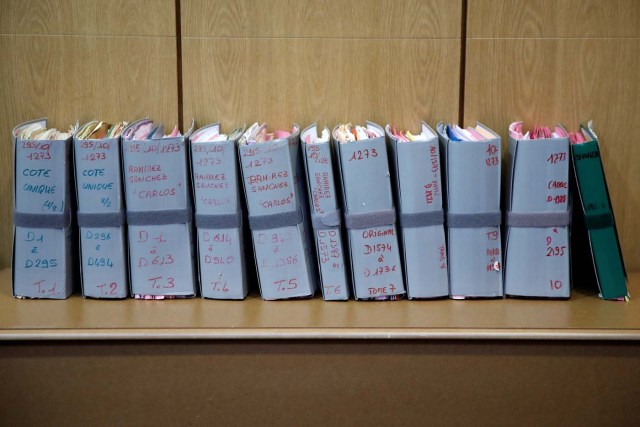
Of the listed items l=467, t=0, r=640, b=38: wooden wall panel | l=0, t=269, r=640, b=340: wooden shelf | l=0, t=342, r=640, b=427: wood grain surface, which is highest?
l=467, t=0, r=640, b=38: wooden wall panel

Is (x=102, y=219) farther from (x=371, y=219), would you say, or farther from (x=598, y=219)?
(x=598, y=219)

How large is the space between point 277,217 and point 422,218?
0.43m

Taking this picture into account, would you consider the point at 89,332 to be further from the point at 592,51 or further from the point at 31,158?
the point at 592,51

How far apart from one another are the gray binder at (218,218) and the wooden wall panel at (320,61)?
270 millimetres

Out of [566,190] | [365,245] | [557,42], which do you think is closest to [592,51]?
[557,42]

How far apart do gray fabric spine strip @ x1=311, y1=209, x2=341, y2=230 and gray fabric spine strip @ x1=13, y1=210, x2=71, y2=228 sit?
75 cm

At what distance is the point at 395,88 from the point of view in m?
2.38

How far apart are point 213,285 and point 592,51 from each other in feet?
4.64

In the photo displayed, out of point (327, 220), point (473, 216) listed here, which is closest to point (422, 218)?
point (473, 216)

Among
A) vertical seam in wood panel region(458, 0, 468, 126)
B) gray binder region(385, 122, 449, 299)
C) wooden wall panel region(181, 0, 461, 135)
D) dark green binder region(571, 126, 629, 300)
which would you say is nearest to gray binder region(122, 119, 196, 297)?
wooden wall panel region(181, 0, 461, 135)

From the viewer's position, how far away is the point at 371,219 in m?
2.13

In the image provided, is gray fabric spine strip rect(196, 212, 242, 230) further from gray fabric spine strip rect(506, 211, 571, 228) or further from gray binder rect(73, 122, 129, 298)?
gray fabric spine strip rect(506, 211, 571, 228)

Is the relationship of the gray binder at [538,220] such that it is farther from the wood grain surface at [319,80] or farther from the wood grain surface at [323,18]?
the wood grain surface at [323,18]

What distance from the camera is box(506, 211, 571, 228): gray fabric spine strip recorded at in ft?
6.98
